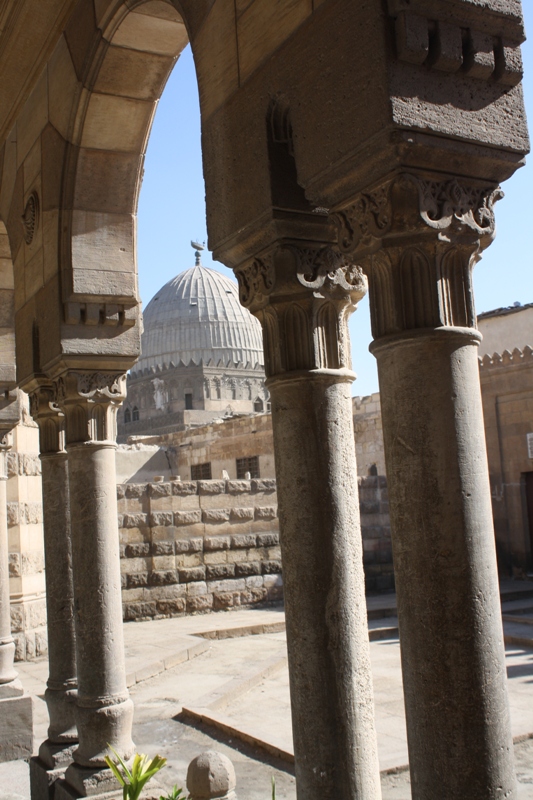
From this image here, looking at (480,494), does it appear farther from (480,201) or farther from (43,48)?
(43,48)

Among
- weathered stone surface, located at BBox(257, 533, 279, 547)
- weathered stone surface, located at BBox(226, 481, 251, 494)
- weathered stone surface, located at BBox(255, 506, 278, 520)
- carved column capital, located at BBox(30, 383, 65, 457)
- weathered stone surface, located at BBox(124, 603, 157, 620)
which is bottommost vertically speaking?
weathered stone surface, located at BBox(124, 603, 157, 620)

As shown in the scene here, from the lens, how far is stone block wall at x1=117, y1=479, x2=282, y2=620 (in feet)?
35.2

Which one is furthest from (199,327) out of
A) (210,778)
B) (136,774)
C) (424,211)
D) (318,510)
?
(424,211)

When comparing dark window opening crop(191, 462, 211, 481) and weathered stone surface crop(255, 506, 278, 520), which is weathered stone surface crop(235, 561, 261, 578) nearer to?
weathered stone surface crop(255, 506, 278, 520)

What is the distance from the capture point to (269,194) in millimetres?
2857

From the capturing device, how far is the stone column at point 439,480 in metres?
2.09

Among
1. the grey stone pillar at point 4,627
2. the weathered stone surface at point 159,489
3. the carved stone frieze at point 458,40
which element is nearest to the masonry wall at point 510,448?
the weathered stone surface at point 159,489

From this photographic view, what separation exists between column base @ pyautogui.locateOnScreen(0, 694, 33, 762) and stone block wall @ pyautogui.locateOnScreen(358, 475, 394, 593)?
24.3 ft

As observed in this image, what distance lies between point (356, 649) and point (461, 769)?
90cm

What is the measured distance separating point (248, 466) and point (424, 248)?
740 inches

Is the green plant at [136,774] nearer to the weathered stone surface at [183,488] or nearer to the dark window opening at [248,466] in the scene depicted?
the weathered stone surface at [183,488]

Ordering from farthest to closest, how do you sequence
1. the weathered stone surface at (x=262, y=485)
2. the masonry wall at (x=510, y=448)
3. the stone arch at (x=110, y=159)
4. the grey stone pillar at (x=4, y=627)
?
the masonry wall at (x=510, y=448) < the weathered stone surface at (x=262, y=485) < the grey stone pillar at (x=4, y=627) < the stone arch at (x=110, y=159)

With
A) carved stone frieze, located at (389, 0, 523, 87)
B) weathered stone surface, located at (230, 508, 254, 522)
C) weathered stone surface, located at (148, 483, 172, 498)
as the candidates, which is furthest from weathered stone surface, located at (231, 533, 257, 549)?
carved stone frieze, located at (389, 0, 523, 87)

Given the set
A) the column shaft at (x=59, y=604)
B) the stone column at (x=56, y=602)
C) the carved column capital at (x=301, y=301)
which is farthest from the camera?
the column shaft at (x=59, y=604)
